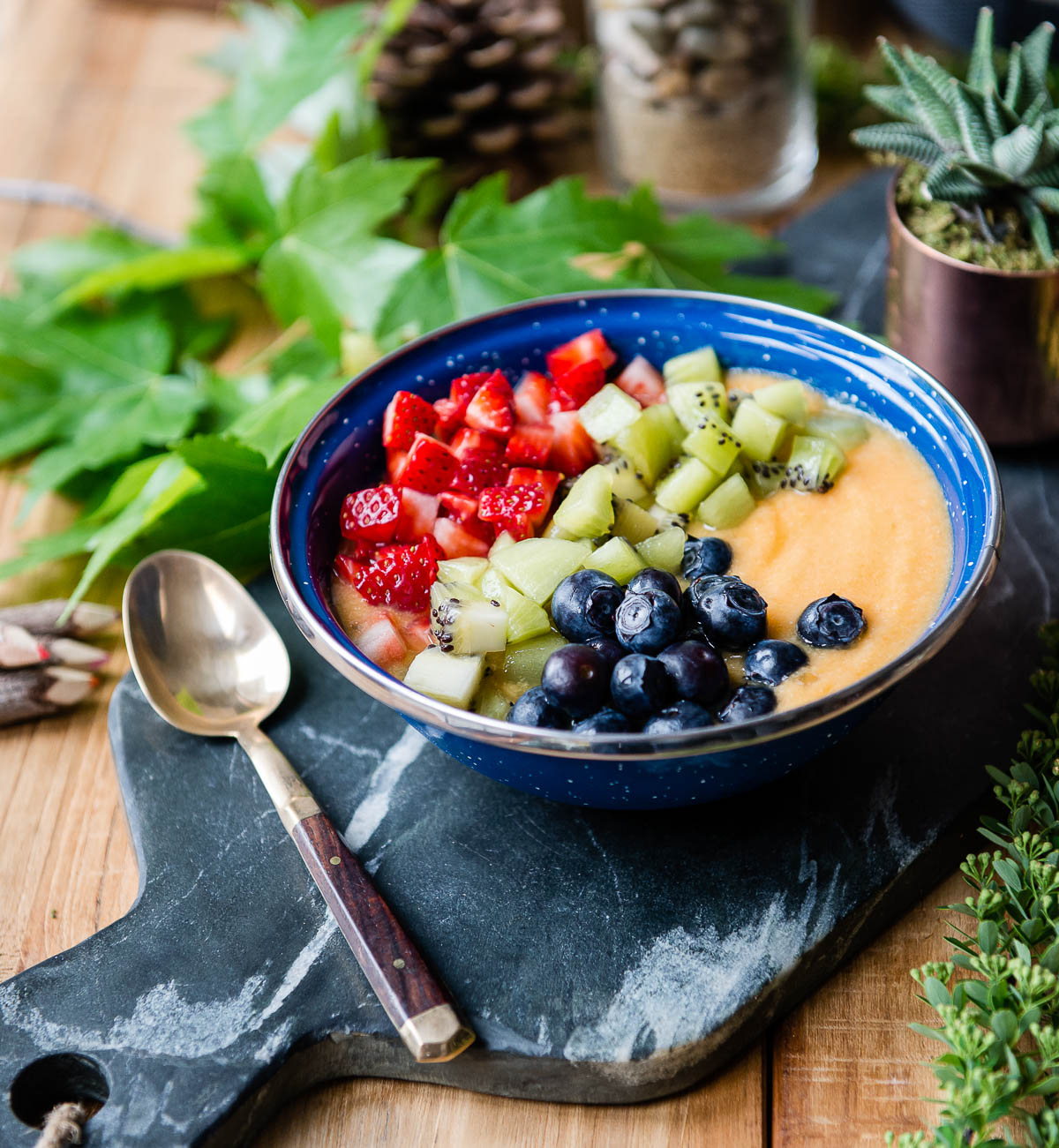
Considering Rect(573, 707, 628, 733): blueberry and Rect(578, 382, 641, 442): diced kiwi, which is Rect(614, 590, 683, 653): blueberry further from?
Result: Rect(578, 382, 641, 442): diced kiwi

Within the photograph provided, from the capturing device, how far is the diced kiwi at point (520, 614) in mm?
1477

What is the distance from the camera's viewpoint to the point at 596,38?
248 cm

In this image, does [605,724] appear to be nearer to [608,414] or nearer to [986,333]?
[608,414]

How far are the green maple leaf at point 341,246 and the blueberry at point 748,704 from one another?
1.07m

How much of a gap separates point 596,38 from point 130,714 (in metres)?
1.66

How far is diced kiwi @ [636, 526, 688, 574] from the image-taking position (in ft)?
5.16

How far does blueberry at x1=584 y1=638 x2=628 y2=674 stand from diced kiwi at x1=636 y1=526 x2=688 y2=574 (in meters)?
0.19

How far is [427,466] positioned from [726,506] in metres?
0.40

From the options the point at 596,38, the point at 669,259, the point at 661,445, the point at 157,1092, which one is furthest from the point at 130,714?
the point at 596,38

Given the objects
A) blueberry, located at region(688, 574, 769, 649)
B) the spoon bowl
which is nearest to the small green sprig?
blueberry, located at region(688, 574, 769, 649)

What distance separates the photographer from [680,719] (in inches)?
51.4

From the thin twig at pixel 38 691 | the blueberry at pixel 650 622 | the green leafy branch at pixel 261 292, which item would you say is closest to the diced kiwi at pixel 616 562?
the blueberry at pixel 650 622

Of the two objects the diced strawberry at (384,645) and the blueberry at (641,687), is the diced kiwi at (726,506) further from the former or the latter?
the diced strawberry at (384,645)

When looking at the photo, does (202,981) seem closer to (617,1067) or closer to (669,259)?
(617,1067)
